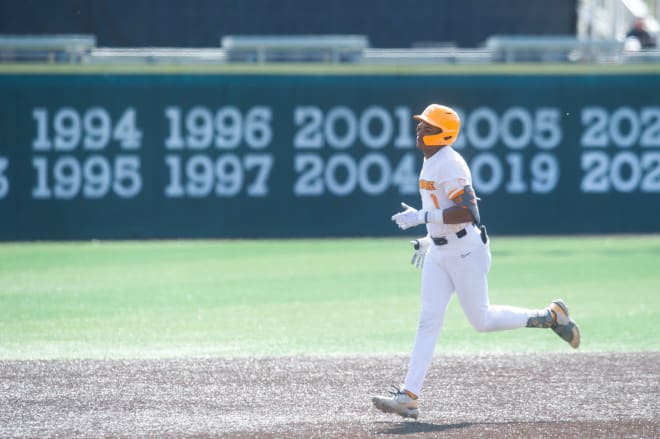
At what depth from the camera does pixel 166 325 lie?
11.5m

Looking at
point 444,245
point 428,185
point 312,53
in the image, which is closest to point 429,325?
point 444,245

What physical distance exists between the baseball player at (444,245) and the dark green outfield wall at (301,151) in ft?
37.2

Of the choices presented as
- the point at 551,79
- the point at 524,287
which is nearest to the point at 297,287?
the point at 524,287

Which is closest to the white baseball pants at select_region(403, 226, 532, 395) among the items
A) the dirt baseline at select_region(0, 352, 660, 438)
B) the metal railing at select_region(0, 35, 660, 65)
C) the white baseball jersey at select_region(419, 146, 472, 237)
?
the white baseball jersey at select_region(419, 146, 472, 237)

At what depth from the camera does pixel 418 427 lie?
7348 mm

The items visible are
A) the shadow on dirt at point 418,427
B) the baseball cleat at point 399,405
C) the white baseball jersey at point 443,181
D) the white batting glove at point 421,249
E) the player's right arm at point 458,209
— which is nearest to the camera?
the shadow on dirt at point 418,427

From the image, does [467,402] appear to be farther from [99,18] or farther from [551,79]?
[99,18]

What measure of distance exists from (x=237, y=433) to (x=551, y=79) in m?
13.6

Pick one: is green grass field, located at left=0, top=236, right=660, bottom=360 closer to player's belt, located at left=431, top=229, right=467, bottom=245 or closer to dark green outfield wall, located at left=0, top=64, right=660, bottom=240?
dark green outfield wall, located at left=0, top=64, right=660, bottom=240

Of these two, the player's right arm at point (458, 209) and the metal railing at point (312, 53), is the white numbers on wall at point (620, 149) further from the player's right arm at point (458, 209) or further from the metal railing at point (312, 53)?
the player's right arm at point (458, 209)

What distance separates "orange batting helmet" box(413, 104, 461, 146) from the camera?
7.71m

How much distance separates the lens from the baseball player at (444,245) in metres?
7.55

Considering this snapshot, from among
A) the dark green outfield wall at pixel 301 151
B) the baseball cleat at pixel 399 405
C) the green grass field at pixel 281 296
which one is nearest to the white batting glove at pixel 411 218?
the baseball cleat at pixel 399 405

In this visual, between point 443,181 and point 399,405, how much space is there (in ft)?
4.96
